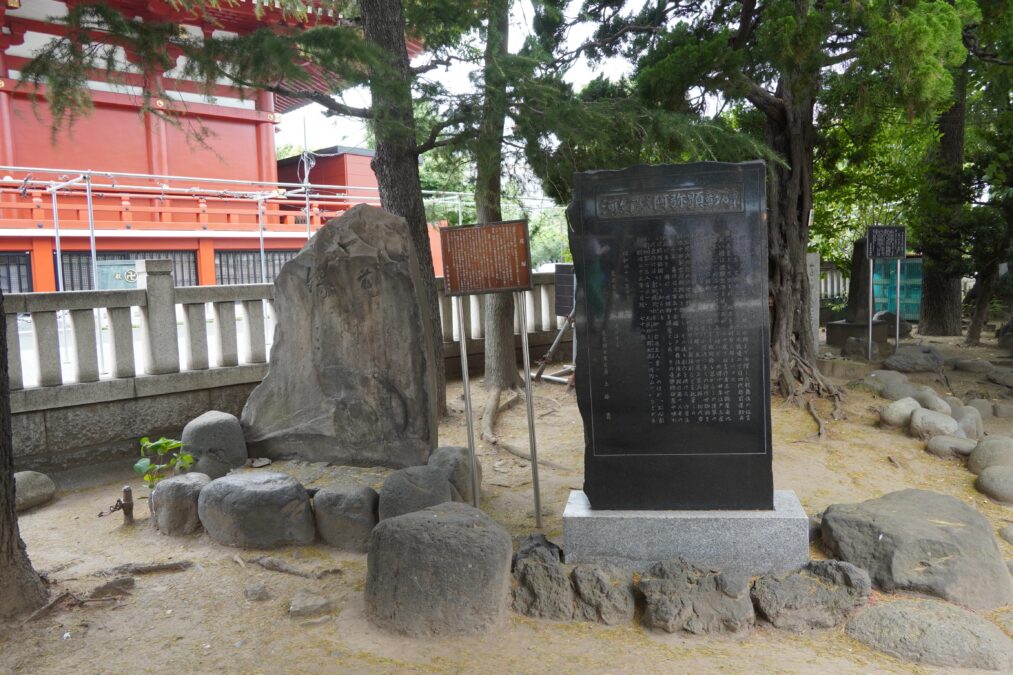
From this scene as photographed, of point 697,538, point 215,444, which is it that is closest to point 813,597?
point 697,538

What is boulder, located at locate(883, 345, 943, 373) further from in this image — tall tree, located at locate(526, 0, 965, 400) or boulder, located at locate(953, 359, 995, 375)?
tall tree, located at locate(526, 0, 965, 400)

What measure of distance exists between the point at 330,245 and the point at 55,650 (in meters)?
3.39

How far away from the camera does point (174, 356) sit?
679 cm

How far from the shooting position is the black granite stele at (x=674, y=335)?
4.09m

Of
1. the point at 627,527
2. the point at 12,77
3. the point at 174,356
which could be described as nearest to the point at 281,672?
the point at 627,527

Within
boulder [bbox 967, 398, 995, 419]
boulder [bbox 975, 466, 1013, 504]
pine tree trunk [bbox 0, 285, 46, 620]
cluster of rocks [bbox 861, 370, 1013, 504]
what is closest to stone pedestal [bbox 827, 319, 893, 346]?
cluster of rocks [bbox 861, 370, 1013, 504]

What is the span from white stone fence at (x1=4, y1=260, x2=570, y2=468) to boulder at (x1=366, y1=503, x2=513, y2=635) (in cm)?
395

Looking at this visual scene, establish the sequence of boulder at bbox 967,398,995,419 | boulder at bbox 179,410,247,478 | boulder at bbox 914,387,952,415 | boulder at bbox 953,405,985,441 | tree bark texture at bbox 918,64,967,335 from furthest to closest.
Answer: tree bark texture at bbox 918,64,967,335 → boulder at bbox 967,398,995,419 → boulder at bbox 914,387,952,415 → boulder at bbox 953,405,985,441 → boulder at bbox 179,410,247,478

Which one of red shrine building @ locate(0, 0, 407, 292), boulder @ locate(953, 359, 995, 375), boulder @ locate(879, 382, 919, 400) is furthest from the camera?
red shrine building @ locate(0, 0, 407, 292)

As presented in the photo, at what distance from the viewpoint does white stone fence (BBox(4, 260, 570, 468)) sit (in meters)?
6.07

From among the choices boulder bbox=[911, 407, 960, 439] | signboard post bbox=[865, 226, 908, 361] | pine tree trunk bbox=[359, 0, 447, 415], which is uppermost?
pine tree trunk bbox=[359, 0, 447, 415]

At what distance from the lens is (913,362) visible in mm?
9570

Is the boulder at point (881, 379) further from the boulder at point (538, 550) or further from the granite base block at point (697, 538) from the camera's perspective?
the boulder at point (538, 550)

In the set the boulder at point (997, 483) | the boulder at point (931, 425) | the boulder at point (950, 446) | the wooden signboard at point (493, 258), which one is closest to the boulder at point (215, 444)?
the wooden signboard at point (493, 258)
